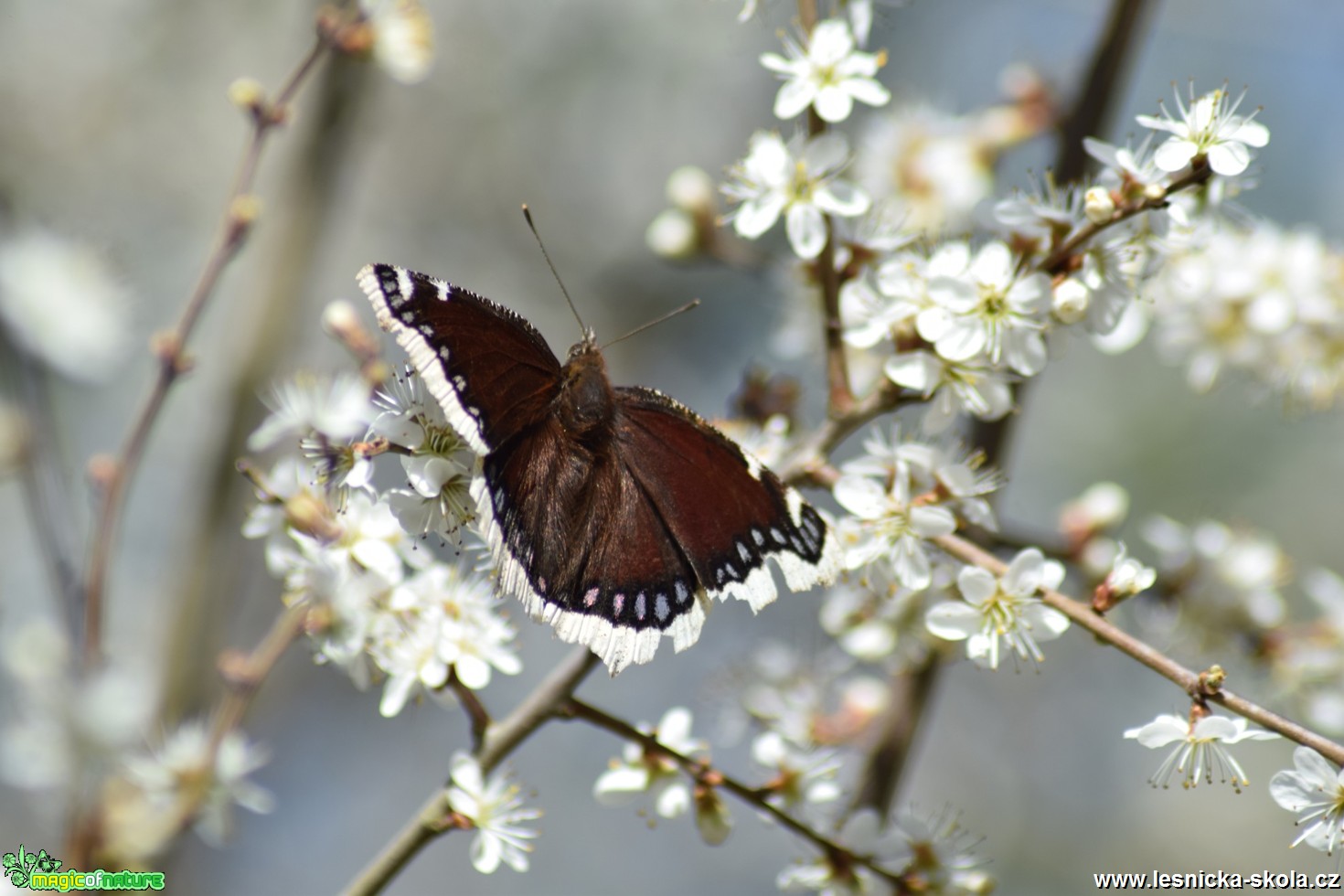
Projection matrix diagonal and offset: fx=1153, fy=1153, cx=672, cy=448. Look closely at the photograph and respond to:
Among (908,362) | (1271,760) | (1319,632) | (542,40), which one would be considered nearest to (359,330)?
(908,362)

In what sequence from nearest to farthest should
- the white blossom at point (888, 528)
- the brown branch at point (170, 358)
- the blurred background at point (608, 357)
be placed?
the white blossom at point (888, 528) < the brown branch at point (170, 358) < the blurred background at point (608, 357)

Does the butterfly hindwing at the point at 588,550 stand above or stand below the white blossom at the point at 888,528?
below

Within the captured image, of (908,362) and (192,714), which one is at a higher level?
(908,362)

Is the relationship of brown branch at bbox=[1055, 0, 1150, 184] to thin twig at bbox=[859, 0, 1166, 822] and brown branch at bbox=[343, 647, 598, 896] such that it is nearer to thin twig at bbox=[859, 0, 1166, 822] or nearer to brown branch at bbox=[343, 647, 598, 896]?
thin twig at bbox=[859, 0, 1166, 822]

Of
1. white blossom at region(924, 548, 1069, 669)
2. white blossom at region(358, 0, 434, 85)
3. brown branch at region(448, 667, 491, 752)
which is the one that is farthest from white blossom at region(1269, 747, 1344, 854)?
white blossom at region(358, 0, 434, 85)

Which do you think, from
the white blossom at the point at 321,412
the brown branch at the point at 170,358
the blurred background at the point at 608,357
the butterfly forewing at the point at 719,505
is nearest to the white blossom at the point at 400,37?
the brown branch at the point at 170,358

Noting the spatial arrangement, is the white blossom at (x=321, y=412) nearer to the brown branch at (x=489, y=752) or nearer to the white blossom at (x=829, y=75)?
the brown branch at (x=489, y=752)

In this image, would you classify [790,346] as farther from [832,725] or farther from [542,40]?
[542,40]
